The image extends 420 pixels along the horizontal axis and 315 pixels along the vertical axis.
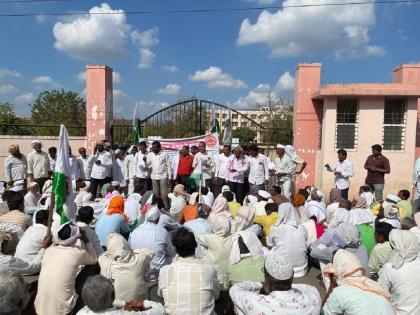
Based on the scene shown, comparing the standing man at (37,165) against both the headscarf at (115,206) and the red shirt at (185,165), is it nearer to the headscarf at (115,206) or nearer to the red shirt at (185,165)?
the red shirt at (185,165)

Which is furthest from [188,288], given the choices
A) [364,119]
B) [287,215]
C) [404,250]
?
[364,119]

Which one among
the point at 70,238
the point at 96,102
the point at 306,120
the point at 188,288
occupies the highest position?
the point at 96,102

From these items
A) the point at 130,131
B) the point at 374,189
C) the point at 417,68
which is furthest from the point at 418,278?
the point at 130,131

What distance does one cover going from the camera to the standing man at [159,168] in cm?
927

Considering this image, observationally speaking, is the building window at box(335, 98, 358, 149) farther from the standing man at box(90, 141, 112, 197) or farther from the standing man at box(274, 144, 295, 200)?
the standing man at box(90, 141, 112, 197)

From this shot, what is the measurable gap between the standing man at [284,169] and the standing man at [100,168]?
12.8 ft

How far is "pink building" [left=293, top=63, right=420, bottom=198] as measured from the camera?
10.4 metres

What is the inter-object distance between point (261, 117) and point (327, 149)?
16.8 meters

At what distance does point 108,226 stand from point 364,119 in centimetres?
769

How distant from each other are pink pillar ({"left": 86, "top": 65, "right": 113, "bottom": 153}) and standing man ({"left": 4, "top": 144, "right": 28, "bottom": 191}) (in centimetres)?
286

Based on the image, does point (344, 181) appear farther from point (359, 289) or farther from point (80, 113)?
point (80, 113)

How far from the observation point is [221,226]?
173 inches

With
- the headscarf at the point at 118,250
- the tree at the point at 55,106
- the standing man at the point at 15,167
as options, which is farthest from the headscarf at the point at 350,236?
the tree at the point at 55,106

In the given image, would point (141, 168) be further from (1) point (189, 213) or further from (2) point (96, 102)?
(1) point (189, 213)
